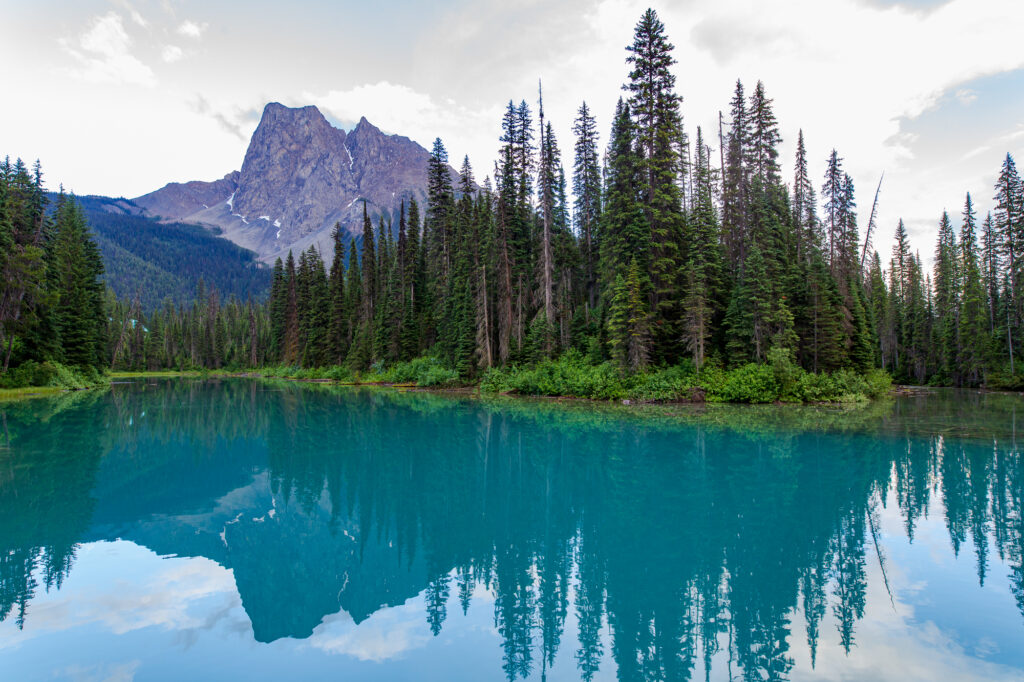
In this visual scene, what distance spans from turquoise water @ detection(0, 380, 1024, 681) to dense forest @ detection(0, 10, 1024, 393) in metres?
17.8

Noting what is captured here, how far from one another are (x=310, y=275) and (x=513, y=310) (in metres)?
44.8

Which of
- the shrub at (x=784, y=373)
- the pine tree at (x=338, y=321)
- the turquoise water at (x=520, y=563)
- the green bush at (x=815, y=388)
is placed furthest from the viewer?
the pine tree at (x=338, y=321)

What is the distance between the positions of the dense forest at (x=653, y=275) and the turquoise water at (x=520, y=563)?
17.8 metres

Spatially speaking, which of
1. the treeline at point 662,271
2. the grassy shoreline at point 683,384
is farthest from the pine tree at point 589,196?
the grassy shoreline at point 683,384

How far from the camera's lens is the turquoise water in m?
5.82

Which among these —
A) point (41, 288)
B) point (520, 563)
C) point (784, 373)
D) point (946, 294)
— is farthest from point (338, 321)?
point (946, 294)

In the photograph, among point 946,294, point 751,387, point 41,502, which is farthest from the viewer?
point 946,294

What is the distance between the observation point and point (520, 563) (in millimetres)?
8312

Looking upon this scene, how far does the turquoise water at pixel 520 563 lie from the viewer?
5820 millimetres

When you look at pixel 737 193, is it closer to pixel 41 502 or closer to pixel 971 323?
pixel 971 323

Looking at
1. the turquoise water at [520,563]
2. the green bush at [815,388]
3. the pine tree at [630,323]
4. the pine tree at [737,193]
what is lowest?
the turquoise water at [520,563]

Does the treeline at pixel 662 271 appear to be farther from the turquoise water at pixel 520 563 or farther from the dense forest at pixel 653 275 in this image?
the turquoise water at pixel 520 563

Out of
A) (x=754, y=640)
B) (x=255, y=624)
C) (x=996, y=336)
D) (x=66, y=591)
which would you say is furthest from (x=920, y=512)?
(x=996, y=336)

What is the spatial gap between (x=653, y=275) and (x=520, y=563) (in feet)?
102
